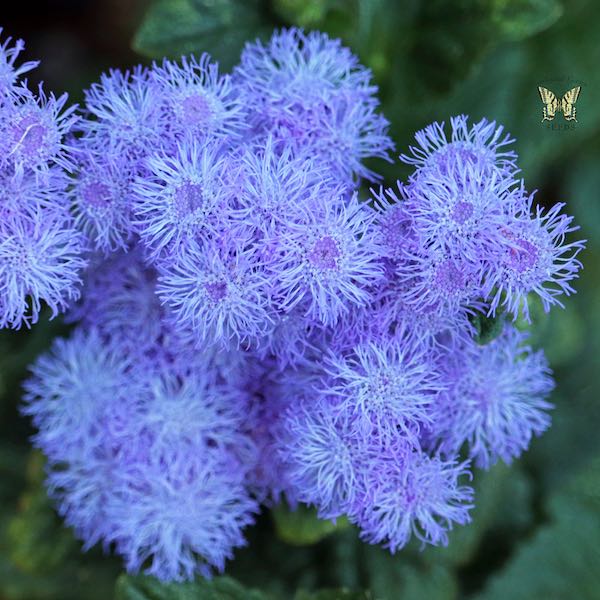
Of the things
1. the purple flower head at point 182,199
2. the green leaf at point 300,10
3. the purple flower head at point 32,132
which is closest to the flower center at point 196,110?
the purple flower head at point 182,199

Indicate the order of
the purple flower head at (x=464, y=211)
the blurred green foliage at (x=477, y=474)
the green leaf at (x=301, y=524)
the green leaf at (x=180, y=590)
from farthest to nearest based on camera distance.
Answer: the blurred green foliage at (x=477, y=474), the green leaf at (x=301, y=524), the green leaf at (x=180, y=590), the purple flower head at (x=464, y=211)

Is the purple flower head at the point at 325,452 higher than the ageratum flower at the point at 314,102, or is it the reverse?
the ageratum flower at the point at 314,102

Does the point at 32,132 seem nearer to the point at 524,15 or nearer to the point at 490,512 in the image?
the point at 524,15

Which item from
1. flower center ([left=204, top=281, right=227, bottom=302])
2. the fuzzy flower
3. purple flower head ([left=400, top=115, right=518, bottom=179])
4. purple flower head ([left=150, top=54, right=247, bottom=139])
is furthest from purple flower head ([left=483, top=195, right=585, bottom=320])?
purple flower head ([left=150, top=54, right=247, bottom=139])

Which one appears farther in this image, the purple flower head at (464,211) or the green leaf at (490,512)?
the green leaf at (490,512)

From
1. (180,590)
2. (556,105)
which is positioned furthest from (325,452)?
(556,105)

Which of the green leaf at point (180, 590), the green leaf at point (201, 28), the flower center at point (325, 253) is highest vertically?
the green leaf at point (201, 28)

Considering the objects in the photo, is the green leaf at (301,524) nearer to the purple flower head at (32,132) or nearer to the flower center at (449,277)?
the flower center at (449,277)

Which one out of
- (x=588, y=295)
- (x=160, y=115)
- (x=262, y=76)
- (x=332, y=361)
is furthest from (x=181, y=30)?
(x=588, y=295)
